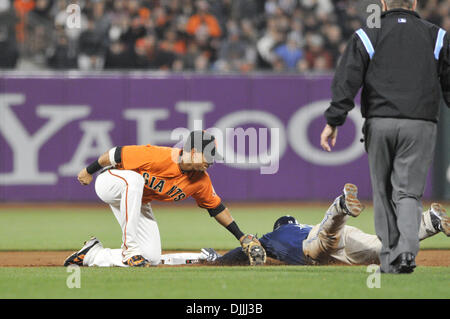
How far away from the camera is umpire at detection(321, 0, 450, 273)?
6.08 m

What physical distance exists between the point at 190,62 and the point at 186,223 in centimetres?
452

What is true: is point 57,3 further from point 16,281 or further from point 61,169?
point 16,281

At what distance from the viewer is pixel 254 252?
7.45 metres

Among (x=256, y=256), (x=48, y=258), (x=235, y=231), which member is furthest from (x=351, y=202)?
(x=48, y=258)

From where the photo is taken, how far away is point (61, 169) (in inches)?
564

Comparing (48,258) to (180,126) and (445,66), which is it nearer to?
(445,66)

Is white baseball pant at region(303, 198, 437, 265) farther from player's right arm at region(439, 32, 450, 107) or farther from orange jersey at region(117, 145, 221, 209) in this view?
player's right arm at region(439, 32, 450, 107)

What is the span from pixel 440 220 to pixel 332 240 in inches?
37.3

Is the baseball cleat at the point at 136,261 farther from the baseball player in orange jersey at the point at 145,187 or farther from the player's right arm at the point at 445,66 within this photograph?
the player's right arm at the point at 445,66

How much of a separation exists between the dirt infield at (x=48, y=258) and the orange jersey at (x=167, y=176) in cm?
100

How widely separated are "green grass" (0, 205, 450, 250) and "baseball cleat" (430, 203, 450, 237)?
2.92 m

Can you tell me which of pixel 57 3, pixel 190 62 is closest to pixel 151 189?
pixel 190 62

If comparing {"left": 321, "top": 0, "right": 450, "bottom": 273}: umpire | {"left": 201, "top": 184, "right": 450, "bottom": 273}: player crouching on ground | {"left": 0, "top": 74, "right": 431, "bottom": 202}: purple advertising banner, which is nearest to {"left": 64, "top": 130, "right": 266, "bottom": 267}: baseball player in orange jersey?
{"left": 201, "top": 184, "right": 450, "bottom": 273}: player crouching on ground
